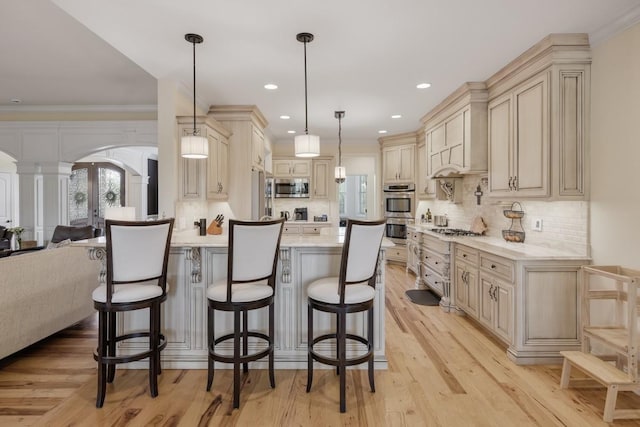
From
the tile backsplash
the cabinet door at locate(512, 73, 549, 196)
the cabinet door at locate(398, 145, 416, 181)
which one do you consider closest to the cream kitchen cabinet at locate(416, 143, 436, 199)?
the cabinet door at locate(398, 145, 416, 181)

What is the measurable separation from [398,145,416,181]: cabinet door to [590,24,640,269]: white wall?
4096mm

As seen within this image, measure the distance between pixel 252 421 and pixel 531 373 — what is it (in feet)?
7.10

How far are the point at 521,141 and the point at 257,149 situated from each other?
358 centimetres

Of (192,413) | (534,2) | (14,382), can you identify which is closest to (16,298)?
(14,382)

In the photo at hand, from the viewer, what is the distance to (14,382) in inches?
102

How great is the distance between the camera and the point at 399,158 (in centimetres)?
718

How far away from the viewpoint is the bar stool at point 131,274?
221 cm

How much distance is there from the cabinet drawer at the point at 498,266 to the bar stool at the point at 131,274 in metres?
2.75

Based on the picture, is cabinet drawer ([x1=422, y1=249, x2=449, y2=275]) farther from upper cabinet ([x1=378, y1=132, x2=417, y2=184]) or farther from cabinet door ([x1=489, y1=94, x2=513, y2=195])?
upper cabinet ([x1=378, y1=132, x2=417, y2=184])

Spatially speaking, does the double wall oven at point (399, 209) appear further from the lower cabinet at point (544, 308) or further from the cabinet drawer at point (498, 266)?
the lower cabinet at point (544, 308)

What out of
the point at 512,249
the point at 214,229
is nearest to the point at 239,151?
the point at 214,229

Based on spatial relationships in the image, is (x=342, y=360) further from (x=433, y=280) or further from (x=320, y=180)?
(x=320, y=180)

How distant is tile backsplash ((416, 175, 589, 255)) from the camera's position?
119 inches

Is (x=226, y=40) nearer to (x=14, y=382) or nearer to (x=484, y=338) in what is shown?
(x=14, y=382)
